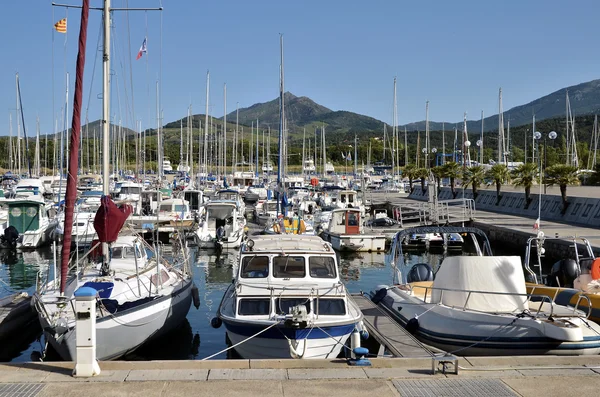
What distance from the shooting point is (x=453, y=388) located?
33.3 feet

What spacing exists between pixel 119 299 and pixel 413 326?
7599mm

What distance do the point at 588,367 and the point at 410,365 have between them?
3174 millimetres

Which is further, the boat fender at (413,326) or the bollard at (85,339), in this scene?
the boat fender at (413,326)

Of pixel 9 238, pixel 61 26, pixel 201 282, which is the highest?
pixel 61 26

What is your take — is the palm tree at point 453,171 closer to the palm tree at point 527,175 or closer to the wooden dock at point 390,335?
the palm tree at point 527,175

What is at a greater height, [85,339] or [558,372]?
[85,339]

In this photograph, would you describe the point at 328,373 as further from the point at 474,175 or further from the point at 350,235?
the point at 474,175

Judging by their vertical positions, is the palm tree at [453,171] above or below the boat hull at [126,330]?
above

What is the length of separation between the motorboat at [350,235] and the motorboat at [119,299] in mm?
18066

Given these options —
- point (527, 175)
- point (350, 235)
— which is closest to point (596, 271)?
point (350, 235)

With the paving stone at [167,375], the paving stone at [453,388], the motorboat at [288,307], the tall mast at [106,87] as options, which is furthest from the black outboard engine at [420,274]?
the paving stone at [167,375]

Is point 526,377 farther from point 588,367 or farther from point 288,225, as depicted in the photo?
point 288,225

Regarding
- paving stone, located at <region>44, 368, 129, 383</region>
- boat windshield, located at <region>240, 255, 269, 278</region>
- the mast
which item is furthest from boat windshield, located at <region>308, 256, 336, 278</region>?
paving stone, located at <region>44, 368, 129, 383</region>

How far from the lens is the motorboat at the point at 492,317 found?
13.9m
